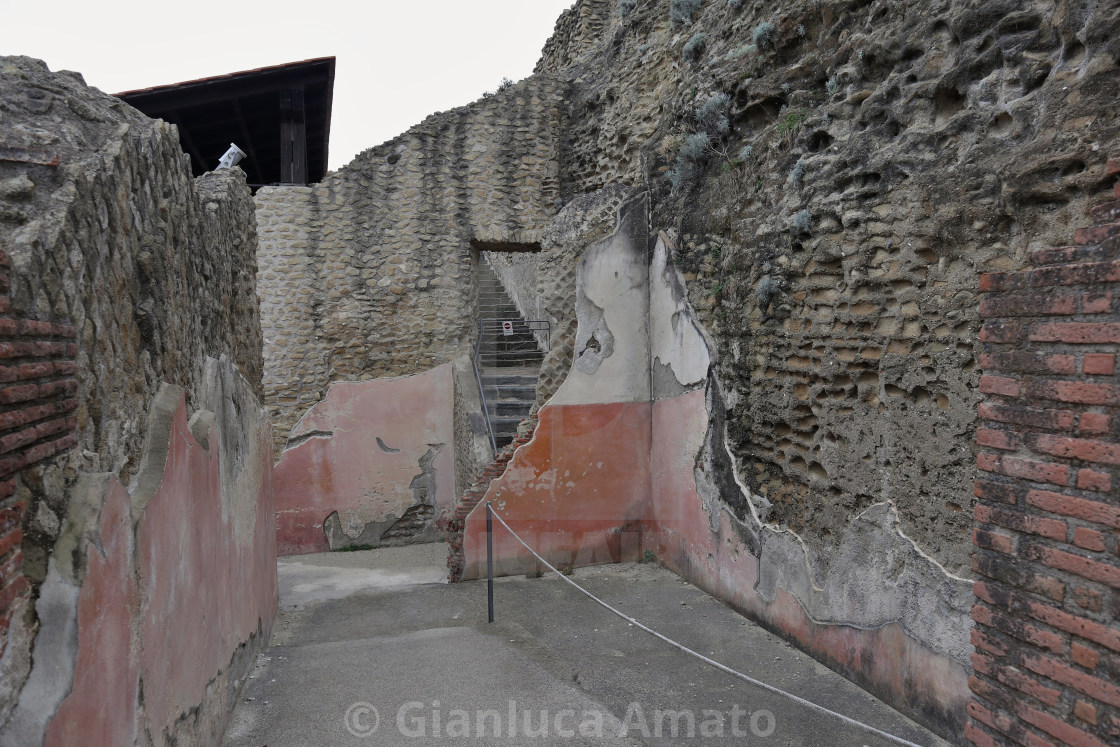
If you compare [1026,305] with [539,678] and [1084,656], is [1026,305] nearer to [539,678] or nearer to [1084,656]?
[1084,656]

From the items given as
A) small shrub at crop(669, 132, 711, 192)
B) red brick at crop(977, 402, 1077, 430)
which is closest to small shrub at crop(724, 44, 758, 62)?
small shrub at crop(669, 132, 711, 192)

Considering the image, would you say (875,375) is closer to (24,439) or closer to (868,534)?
(868,534)

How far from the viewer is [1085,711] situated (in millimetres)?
1886

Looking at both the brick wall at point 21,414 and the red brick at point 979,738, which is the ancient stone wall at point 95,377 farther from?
the red brick at point 979,738

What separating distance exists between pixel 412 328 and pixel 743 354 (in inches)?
225

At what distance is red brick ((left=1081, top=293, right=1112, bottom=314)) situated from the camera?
1859mm

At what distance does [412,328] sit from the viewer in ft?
32.1

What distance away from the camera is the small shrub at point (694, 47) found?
6023mm

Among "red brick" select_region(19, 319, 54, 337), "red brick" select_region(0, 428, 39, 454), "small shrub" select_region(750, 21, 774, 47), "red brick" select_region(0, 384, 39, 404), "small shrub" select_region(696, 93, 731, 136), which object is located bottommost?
"red brick" select_region(0, 428, 39, 454)

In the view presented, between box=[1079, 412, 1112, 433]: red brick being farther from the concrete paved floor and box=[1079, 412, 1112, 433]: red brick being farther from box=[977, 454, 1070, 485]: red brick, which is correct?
the concrete paved floor

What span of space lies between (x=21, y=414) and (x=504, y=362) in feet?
32.3

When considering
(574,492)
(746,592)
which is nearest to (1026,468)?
(746,592)

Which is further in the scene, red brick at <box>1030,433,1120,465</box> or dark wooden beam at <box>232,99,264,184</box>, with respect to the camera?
dark wooden beam at <box>232,99,264,184</box>

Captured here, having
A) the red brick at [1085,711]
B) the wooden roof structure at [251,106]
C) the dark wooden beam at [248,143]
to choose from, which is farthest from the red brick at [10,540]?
the dark wooden beam at [248,143]
